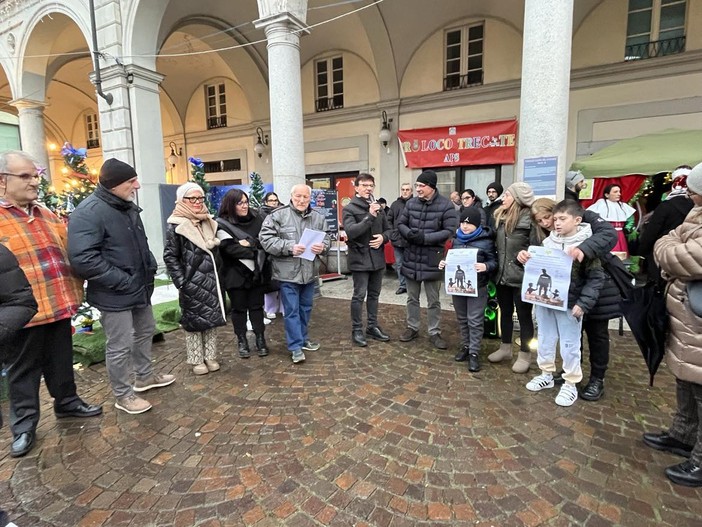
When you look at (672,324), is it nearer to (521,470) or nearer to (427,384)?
(521,470)

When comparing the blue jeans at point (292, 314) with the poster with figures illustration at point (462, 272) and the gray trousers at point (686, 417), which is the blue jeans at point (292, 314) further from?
the gray trousers at point (686, 417)

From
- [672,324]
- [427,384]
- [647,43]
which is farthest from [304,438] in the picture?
[647,43]

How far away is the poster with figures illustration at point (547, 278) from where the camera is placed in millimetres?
3088

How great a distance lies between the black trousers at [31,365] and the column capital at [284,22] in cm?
556

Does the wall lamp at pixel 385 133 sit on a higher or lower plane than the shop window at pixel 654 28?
lower

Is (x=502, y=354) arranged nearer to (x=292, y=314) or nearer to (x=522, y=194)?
(x=522, y=194)

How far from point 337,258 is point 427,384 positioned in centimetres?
548

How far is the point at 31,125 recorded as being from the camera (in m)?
11.3

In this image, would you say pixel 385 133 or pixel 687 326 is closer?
pixel 687 326

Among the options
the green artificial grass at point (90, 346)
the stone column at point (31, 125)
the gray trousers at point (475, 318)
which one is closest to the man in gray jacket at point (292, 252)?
the gray trousers at point (475, 318)

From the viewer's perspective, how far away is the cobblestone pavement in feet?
7.10

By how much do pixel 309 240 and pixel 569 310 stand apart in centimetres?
250

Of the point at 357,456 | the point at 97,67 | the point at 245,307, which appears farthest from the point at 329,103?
the point at 357,456

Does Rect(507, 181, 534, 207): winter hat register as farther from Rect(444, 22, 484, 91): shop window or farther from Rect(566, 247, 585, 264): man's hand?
Rect(444, 22, 484, 91): shop window
